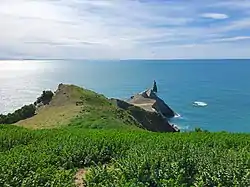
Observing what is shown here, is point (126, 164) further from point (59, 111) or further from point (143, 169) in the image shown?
point (59, 111)

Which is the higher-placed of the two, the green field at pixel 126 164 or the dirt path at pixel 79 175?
the green field at pixel 126 164

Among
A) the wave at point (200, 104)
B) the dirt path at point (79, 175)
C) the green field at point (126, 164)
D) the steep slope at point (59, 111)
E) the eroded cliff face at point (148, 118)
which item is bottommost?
the wave at point (200, 104)

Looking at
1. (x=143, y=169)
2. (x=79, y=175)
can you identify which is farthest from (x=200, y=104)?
(x=143, y=169)

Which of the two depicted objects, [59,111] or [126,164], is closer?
[126,164]

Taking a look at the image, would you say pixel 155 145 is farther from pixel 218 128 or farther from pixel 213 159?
pixel 218 128

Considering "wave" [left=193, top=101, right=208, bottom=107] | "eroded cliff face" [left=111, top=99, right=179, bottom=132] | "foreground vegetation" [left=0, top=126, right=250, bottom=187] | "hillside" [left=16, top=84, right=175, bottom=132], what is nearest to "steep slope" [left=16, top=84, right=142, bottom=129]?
"hillside" [left=16, top=84, right=175, bottom=132]

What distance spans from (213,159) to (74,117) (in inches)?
1091

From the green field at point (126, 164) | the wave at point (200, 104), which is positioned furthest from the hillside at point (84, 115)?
the wave at point (200, 104)

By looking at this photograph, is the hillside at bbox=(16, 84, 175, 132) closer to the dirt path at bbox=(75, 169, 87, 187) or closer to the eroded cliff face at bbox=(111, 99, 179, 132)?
the eroded cliff face at bbox=(111, 99, 179, 132)

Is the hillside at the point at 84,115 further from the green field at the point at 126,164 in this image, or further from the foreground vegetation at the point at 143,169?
the foreground vegetation at the point at 143,169

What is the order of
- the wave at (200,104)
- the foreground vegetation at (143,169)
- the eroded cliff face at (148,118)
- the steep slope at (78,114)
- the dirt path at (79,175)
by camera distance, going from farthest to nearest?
the wave at (200,104) → the eroded cliff face at (148,118) → the steep slope at (78,114) → the dirt path at (79,175) → the foreground vegetation at (143,169)

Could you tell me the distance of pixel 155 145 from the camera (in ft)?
37.8

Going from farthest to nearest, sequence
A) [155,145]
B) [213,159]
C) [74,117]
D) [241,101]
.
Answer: [241,101]
[74,117]
[155,145]
[213,159]

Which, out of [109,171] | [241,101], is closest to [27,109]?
[109,171]
